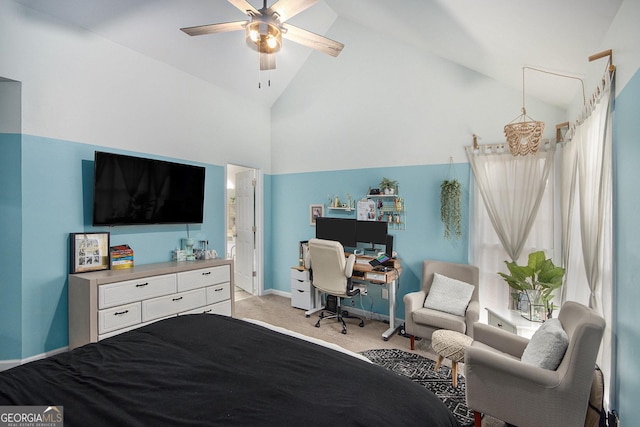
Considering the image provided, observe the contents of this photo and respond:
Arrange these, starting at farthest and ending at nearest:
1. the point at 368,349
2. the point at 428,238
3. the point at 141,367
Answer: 1. the point at 428,238
2. the point at 368,349
3. the point at 141,367

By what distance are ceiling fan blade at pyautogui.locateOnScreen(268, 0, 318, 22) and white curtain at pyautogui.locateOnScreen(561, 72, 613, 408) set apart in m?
1.97

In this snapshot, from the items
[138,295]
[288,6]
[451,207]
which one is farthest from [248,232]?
[288,6]

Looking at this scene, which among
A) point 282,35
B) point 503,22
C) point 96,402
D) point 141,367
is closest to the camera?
point 96,402

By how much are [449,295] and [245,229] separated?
11.3ft

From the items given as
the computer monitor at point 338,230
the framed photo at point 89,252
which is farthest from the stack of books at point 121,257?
the computer monitor at point 338,230

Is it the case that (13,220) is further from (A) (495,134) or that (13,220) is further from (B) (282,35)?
(A) (495,134)

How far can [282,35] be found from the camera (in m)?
2.45

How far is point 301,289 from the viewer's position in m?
4.39

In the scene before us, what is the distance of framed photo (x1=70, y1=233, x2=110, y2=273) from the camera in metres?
2.87

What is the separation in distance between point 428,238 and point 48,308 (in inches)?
160

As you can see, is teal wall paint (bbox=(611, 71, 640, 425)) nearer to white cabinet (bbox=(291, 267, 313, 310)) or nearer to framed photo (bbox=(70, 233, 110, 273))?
white cabinet (bbox=(291, 267, 313, 310))

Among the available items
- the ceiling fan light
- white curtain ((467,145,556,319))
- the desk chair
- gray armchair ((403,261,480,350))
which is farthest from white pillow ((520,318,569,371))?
the ceiling fan light

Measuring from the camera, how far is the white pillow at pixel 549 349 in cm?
171

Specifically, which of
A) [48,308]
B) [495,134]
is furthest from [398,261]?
[48,308]
